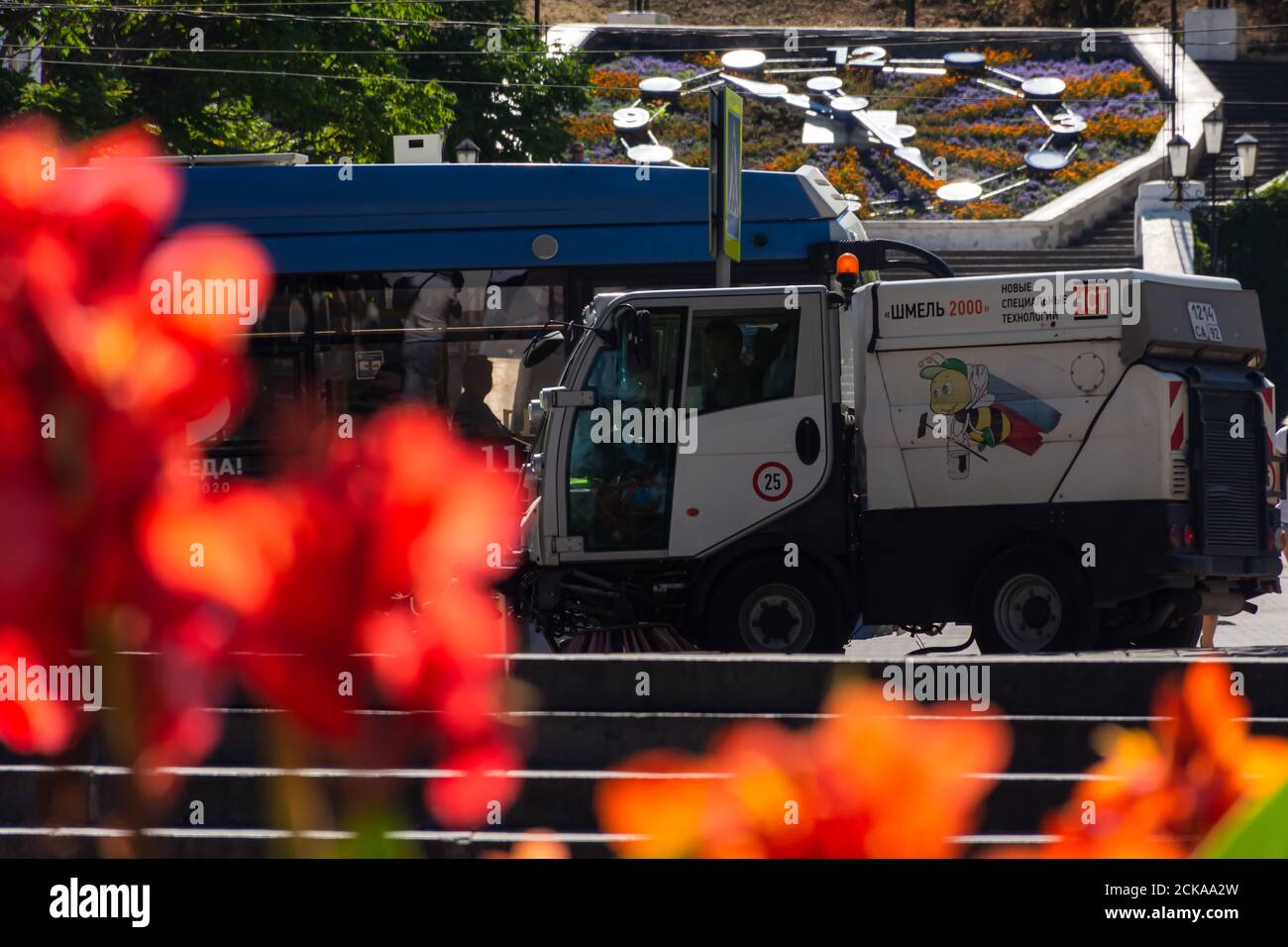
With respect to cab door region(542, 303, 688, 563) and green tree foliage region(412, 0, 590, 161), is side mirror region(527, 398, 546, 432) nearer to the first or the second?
cab door region(542, 303, 688, 563)

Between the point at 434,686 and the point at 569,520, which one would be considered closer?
the point at 434,686

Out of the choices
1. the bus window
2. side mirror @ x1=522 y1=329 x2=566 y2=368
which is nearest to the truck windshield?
side mirror @ x1=522 y1=329 x2=566 y2=368

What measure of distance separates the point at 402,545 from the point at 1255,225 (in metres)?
35.8

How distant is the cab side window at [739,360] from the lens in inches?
449

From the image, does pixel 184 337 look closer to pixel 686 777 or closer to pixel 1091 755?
pixel 686 777

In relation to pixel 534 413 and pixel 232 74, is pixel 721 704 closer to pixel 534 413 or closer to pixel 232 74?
pixel 534 413

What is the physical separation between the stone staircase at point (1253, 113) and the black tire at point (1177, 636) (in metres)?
26.6

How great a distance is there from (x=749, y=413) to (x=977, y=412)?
1.45 m

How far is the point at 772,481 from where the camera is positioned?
36.8 ft

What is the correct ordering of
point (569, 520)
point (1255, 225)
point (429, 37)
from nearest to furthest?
point (569, 520), point (1255, 225), point (429, 37)

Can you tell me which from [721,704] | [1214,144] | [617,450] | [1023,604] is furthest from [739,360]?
[1214,144]

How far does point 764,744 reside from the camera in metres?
0.58

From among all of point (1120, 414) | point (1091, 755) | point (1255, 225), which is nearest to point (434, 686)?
point (1091, 755)
